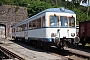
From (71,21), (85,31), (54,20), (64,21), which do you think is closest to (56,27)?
(54,20)

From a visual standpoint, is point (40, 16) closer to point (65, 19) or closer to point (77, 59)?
point (65, 19)

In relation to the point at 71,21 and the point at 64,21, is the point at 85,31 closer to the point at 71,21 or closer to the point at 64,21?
the point at 71,21

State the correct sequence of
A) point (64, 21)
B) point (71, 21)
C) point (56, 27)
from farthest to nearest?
point (71, 21)
point (64, 21)
point (56, 27)

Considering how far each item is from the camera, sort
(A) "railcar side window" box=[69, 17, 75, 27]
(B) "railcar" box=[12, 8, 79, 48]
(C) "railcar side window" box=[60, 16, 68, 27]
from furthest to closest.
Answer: (A) "railcar side window" box=[69, 17, 75, 27] < (C) "railcar side window" box=[60, 16, 68, 27] < (B) "railcar" box=[12, 8, 79, 48]

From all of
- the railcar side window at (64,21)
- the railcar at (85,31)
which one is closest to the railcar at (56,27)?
the railcar side window at (64,21)

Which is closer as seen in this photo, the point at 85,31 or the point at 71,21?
the point at 71,21

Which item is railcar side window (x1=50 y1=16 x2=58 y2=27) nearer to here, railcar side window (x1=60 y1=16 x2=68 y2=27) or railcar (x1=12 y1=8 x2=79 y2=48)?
railcar (x1=12 y1=8 x2=79 y2=48)

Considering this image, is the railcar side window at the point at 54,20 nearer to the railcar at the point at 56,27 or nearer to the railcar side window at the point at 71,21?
the railcar at the point at 56,27

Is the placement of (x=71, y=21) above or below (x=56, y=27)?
above

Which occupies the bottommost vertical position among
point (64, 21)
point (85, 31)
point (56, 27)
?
point (85, 31)

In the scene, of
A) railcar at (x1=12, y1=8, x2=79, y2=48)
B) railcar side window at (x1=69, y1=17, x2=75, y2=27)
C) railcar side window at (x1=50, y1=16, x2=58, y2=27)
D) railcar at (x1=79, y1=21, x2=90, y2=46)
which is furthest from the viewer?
railcar at (x1=79, y1=21, x2=90, y2=46)

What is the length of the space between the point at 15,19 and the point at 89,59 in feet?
105

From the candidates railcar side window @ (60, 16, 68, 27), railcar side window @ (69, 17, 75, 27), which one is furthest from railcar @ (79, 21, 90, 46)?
railcar side window @ (60, 16, 68, 27)

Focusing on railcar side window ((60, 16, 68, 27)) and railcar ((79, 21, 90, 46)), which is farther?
railcar ((79, 21, 90, 46))
